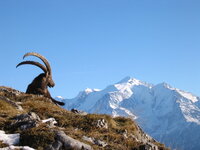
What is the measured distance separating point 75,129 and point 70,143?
313 cm

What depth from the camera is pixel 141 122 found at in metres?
19.6

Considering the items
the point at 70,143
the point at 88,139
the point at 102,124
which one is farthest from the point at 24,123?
the point at 102,124

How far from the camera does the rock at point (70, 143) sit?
39.2ft

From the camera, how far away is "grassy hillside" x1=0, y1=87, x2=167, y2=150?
12234mm

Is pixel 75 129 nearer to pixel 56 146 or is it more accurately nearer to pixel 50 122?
pixel 50 122

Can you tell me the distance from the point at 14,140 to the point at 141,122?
8931mm

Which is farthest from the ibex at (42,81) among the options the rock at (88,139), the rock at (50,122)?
the rock at (88,139)

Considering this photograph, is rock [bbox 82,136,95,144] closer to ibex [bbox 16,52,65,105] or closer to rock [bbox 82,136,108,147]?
rock [bbox 82,136,108,147]

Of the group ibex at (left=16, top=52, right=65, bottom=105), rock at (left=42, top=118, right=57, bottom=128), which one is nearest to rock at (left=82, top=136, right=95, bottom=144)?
rock at (left=42, top=118, right=57, bottom=128)

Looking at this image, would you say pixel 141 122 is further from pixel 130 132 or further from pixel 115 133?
pixel 115 133

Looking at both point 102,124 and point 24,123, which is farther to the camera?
point 102,124

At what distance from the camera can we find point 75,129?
15117mm

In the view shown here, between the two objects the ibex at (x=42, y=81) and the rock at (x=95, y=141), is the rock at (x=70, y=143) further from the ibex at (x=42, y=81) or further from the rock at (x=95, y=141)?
the ibex at (x=42, y=81)

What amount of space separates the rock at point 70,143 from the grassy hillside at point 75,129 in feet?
0.74
